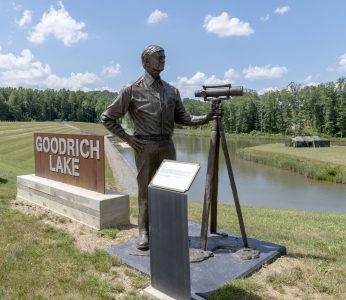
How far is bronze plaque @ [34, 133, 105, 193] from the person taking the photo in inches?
265

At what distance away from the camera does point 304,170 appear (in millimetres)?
28516

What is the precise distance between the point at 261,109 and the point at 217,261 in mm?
80662

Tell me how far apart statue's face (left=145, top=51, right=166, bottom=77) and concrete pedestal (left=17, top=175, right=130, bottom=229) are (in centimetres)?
248

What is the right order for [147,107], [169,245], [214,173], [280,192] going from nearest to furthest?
[169,245]
[147,107]
[214,173]
[280,192]

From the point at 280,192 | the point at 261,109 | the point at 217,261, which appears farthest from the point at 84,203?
the point at 261,109

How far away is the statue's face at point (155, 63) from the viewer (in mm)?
4762

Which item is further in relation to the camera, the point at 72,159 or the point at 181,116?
the point at 72,159

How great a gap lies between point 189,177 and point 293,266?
2099 millimetres

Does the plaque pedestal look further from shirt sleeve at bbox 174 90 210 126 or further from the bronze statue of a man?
shirt sleeve at bbox 174 90 210 126

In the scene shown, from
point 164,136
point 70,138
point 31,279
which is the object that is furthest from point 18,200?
point 164,136

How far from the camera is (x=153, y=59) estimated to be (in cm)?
477

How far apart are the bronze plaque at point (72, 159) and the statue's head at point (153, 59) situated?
2.14m

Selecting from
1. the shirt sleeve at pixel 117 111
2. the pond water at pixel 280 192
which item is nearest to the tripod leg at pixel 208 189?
the shirt sleeve at pixel 117 111

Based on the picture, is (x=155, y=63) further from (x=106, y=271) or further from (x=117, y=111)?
(x=106, y=271)
